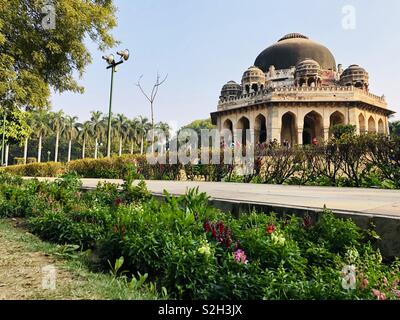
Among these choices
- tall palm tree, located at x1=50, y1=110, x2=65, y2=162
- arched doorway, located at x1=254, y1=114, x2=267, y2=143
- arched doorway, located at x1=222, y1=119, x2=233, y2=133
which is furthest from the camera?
tall palm tree, located at x1=50, y1=110, x2=65, y2=162

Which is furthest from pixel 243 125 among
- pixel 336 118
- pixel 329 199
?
pixel 329 199

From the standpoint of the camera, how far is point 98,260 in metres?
3.08

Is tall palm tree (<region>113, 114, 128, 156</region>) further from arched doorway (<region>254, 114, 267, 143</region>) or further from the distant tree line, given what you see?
arched doorway (<region>254, 114, 267, 143</region>)

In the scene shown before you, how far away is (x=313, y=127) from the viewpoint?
33500mm

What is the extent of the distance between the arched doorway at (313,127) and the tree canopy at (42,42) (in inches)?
999

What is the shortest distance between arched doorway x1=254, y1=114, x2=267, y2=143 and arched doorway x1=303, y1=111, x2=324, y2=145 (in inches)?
176

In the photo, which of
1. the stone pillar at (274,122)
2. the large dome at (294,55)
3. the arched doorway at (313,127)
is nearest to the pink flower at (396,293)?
the stone pillar at (274,122)

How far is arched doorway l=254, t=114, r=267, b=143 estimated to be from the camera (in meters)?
32.1

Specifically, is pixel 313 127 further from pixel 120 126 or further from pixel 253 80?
pixel 120 126

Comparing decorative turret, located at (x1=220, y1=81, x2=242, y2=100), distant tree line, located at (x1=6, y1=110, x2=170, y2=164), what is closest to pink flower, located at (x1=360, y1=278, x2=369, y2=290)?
decorative turret, located at (x1=220, y1=81, x2=242, y2=100)

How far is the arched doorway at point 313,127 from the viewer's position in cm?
3100

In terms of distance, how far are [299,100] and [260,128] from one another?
516cm

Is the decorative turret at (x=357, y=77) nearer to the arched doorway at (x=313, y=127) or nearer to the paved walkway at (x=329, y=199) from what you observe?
the arched doorway at (x=313, y=127)
